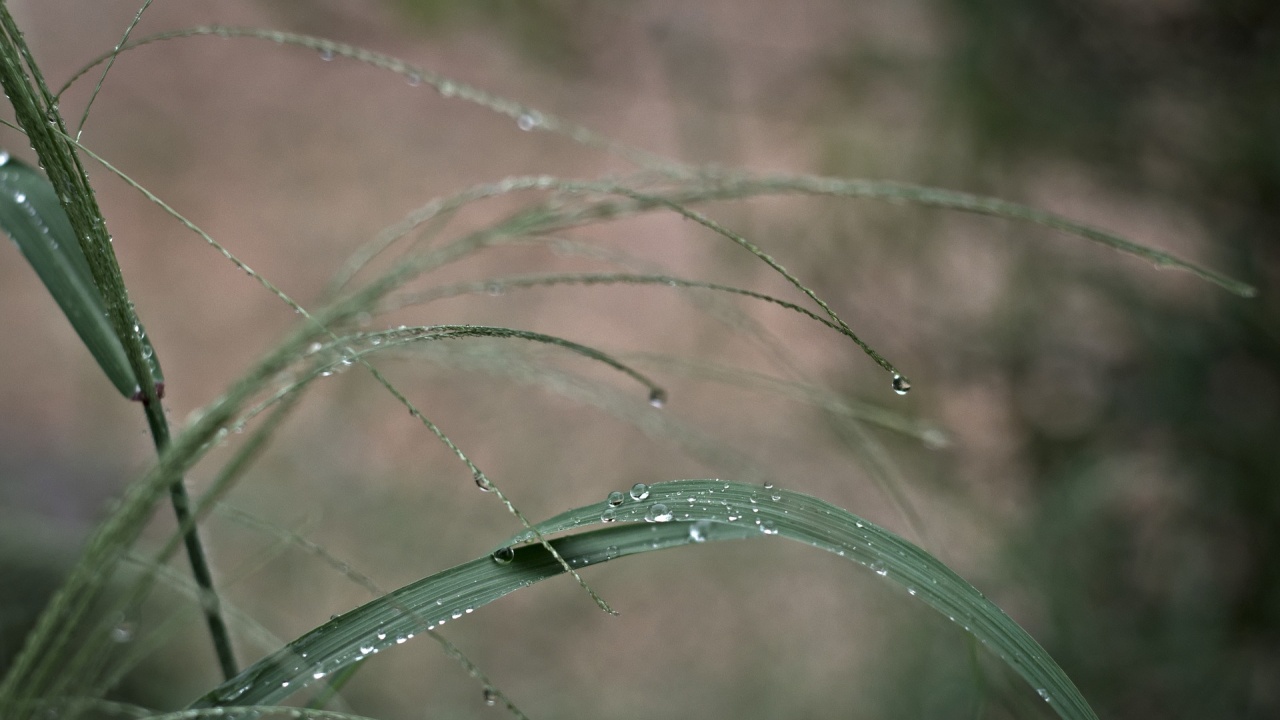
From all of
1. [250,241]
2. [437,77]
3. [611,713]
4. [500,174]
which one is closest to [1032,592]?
[611,713]

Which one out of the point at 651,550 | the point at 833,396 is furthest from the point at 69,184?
the point at 833,396

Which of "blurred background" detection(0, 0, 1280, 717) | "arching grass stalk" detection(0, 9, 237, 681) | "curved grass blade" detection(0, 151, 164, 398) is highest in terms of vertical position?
"blurred background" detection(0, 0, 1280, 717)

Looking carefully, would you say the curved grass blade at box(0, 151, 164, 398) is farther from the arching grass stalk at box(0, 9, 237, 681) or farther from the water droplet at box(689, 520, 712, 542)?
the water droplet at box(689, 520, 712, 542)

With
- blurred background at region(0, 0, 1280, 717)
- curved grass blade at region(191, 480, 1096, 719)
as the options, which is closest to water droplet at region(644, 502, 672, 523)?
curved grass blade at region(191, 480, 1096, 719)

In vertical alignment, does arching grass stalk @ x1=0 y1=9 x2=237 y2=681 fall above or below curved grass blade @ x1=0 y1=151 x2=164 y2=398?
below

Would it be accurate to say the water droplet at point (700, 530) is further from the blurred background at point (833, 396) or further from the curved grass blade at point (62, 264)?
the curved grass blade at point (62, 264)

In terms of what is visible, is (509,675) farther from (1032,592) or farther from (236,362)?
(236,362)

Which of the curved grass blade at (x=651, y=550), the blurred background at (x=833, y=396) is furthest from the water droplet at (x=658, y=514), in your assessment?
the blurred background at (x=833, y=396)
